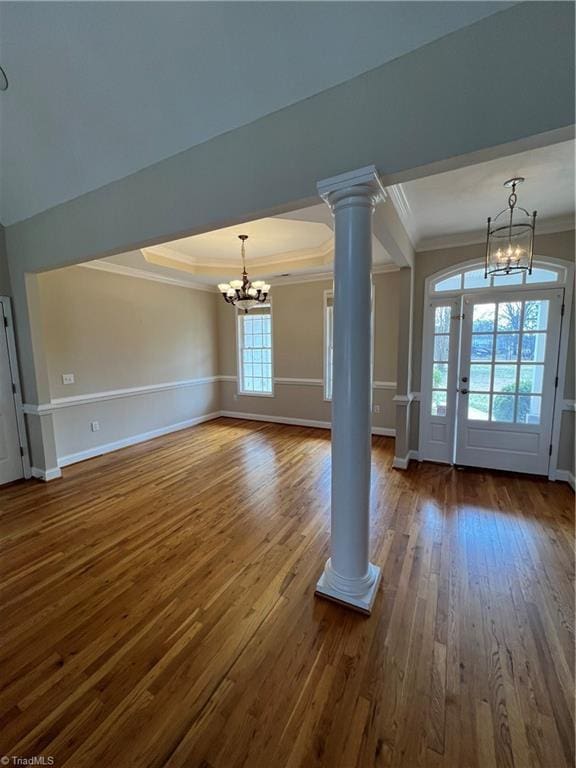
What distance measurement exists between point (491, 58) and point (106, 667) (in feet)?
10.4

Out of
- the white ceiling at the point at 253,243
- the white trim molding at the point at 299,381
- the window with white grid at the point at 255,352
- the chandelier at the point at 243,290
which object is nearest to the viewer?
the white ceiling at the point at 253,243

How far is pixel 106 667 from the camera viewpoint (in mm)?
1515

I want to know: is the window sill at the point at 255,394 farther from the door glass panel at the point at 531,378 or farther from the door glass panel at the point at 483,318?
the door glass panel at the point at 531,378

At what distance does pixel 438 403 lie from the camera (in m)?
3.90

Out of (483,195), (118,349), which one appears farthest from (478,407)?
(118,349)

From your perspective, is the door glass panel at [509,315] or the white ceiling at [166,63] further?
the door glass panel at [509,315]

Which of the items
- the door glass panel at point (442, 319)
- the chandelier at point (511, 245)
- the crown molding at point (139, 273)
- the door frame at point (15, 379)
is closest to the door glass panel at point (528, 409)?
the door glass panel at point (442, 319)

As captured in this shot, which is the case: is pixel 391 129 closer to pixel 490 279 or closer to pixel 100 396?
pixel 490 279

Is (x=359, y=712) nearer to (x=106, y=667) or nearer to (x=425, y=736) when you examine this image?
(x=425, y=736)

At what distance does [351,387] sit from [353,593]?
1211 millimetres

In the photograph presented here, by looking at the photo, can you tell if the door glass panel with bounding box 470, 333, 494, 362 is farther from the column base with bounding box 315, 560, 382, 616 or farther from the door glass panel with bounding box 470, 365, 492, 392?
the column base with bounding box 315, 560, 382, 616

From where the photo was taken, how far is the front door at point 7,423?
3480mm

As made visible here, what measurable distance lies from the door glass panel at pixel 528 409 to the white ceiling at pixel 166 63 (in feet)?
10.7

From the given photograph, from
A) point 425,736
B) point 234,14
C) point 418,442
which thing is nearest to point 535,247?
point 418,442
